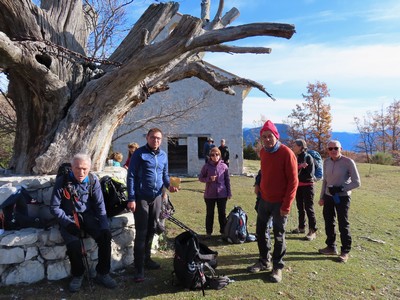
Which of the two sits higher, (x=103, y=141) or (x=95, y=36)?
(x=95, y=36)

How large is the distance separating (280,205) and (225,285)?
4.26ft

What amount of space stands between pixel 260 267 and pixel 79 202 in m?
2.74

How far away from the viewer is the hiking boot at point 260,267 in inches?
192

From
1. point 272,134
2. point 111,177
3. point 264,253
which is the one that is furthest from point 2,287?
point 272,134

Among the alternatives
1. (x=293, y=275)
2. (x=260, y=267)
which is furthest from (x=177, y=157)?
(x=293, y=275)

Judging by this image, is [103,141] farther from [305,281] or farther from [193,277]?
[305,281]

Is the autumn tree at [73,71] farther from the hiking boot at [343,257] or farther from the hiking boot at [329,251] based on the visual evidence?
the hiking boot at [343,257]

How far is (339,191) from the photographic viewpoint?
5438 millimetres

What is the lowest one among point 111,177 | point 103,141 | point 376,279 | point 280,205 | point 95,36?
point 376,279

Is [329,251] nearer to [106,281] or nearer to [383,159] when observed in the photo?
[106,281]

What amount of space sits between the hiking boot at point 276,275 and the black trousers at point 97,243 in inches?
87.8

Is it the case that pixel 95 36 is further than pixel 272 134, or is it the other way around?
pixel 95 36

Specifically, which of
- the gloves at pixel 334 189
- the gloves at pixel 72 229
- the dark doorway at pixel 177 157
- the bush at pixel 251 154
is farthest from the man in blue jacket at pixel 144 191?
the bush at pixel 251 154

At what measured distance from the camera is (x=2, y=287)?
407 cm
